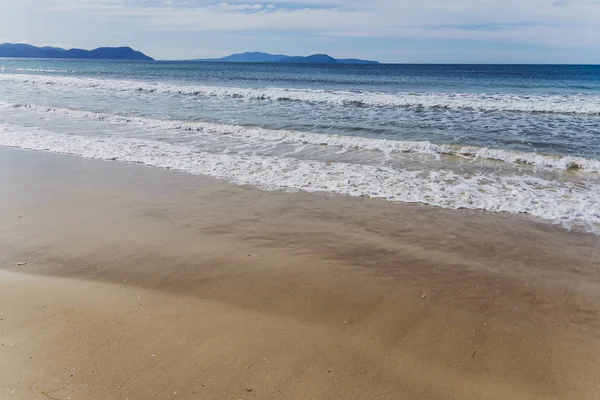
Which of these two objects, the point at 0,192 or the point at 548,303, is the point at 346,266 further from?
the point at 0,192

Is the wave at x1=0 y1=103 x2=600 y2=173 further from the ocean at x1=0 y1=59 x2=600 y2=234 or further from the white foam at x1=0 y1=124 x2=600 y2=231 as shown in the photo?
the white foam at x1=0 y1=124 x2=600 y2=231

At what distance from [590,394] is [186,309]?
370 centimetres

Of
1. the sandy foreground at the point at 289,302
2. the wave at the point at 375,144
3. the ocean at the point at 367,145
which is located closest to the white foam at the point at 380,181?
the ocean at the point at 367,145

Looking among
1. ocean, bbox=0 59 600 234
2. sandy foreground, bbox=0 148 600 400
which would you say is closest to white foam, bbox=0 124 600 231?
ocean, bbox=0 59 600 234

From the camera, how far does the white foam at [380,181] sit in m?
7.65

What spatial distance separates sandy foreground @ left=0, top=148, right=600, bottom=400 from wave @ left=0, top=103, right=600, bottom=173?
15.8ft

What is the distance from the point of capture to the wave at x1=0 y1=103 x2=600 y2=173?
10828mm

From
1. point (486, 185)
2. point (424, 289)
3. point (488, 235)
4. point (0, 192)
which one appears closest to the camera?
point (424, 289)

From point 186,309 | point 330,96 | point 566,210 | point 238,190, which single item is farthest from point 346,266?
point 330,96

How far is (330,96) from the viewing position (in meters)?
26.0

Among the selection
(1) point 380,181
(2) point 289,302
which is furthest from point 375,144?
(2) point 289,302

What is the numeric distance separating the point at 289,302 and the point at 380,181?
199 inches

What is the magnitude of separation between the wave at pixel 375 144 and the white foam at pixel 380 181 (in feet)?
5.89

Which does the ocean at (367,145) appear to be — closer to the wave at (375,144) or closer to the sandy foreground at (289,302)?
the wave at (375,144)
